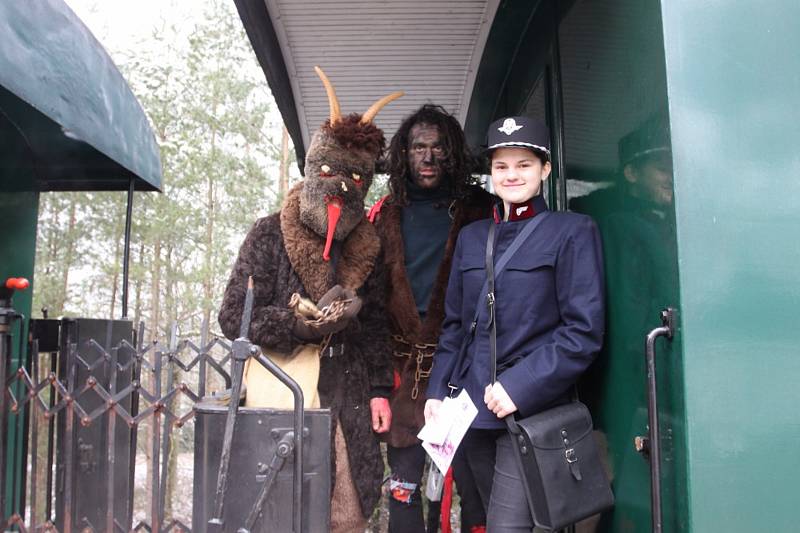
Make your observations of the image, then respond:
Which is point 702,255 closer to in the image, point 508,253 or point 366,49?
point 508,253

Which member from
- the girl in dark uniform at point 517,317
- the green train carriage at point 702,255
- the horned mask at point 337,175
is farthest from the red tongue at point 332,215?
the green train carriage at point 702,255

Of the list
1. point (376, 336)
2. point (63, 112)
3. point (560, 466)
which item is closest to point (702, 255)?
point (560, 466)

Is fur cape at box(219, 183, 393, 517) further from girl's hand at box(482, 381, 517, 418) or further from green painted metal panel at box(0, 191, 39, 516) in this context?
green painted metal panel at box(0, 191, 39, 516)

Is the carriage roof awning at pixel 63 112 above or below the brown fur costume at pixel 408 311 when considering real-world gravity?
above

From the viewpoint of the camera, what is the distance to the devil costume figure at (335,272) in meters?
2.86

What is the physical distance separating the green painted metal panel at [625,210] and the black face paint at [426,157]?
0.66 meters

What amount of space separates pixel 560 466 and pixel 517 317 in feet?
1.86

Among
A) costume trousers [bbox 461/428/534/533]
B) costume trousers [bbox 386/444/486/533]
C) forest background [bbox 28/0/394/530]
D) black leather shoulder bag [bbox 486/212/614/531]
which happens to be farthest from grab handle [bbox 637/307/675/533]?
forest background [bbox 28/0/394/530]

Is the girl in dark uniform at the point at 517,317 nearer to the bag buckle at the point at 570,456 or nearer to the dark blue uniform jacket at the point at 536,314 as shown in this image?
the dark blue uniform jacket at the point at 536,314

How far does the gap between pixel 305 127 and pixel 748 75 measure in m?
4.07

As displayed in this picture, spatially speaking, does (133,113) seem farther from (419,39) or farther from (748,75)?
(748,75)

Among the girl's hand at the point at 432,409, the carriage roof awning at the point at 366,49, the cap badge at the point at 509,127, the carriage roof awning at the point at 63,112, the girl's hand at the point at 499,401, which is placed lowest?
the girl's hand at the point at 432,409

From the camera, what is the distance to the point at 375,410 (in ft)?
10.1

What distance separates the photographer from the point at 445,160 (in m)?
3.38
